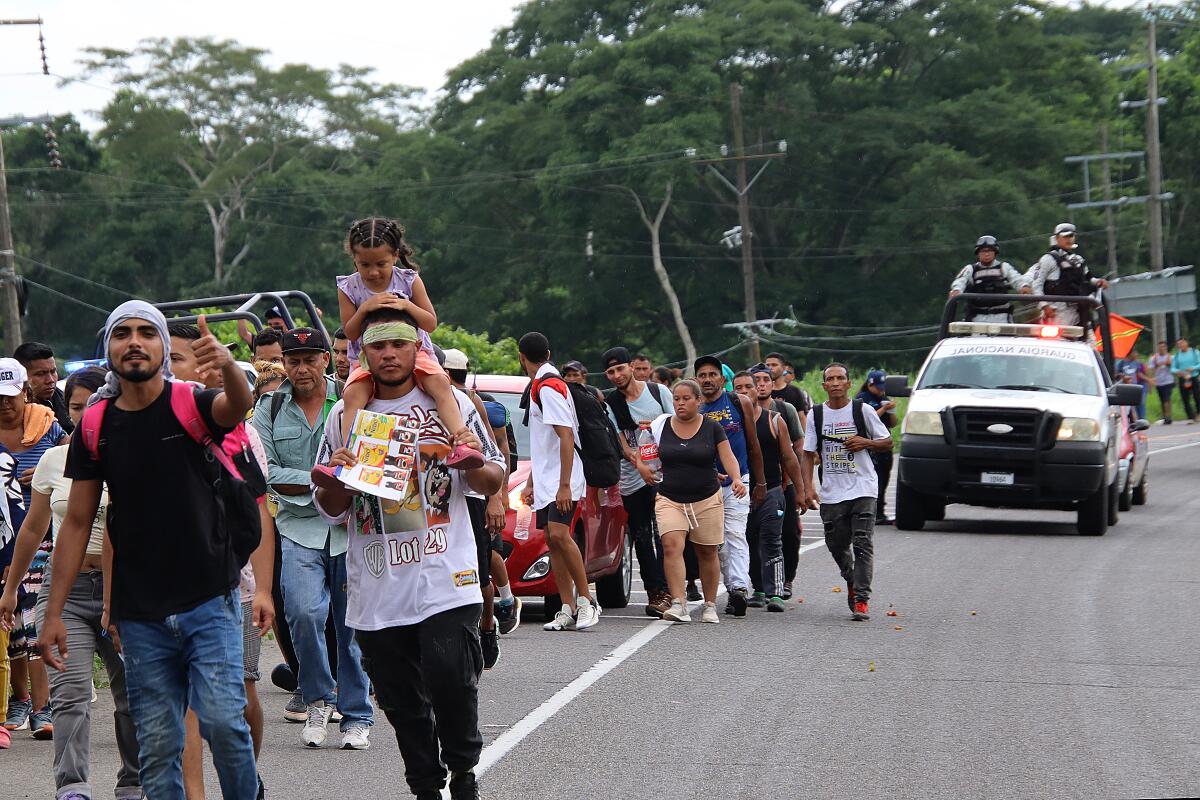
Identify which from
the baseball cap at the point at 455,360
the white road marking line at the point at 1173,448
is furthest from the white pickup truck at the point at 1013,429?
the white road marking line at the point at 1173,448

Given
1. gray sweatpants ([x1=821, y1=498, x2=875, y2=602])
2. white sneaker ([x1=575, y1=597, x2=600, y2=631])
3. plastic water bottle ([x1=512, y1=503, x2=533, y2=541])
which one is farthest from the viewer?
gray sweatpants ([x1=821, y1=498, x2=875, y2=602])

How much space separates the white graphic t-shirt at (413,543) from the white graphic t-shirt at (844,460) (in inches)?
287

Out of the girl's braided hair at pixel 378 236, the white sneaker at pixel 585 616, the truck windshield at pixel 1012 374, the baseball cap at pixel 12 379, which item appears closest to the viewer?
the girl's braided hair at pixel 378 236

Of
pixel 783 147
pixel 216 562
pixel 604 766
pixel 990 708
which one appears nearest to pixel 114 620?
pixel 216 562

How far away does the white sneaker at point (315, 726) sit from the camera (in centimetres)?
824

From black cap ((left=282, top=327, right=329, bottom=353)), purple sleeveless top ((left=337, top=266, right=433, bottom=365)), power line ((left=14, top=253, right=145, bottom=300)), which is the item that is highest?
power line ((left=14, top=253, right=145, bottom=300))

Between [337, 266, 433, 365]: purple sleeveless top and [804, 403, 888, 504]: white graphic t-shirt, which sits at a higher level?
[337, 266, 433, 365]: purple sleeveless top

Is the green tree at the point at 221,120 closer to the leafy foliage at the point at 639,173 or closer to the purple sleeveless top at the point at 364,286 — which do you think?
the leafy foliage at the point at 639,173

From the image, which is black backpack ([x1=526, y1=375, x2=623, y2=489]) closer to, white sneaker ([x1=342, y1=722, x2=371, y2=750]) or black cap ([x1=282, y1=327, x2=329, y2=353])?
black cap ([x1=282, y1=327, x2=329, y2=353])

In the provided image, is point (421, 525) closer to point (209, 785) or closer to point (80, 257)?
point (209, 785)

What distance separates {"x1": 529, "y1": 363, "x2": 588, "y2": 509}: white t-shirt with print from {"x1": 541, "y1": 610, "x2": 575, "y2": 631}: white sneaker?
0.82 metres

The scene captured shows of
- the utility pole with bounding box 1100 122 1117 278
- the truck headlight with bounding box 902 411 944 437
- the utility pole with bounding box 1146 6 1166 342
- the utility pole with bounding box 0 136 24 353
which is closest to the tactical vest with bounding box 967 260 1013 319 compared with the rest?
the truck headlight with bounding box 902 411 944 437

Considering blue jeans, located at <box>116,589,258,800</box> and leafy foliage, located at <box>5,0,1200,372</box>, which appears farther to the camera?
leafy foliage, located at <box>5,0,1200,372</box>

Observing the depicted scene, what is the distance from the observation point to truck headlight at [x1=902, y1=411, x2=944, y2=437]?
2039 cm
